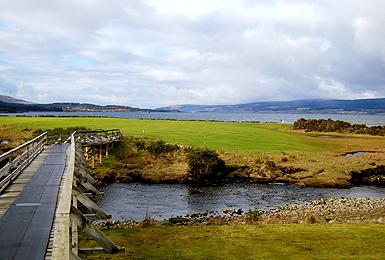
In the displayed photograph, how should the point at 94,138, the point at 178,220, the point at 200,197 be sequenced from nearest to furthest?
the point at 178,220
the point at 200,197
the point at 94,138

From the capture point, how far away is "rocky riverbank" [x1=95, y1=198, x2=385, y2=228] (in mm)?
27547

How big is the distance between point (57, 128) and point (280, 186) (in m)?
44.4

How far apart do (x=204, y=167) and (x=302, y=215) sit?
20097mm

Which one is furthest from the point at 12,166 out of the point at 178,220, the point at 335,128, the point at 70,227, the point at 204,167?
the point at 335,128

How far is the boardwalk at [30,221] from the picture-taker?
10570 mm

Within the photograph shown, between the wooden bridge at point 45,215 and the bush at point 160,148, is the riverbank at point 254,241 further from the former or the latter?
the bush at point 160,148

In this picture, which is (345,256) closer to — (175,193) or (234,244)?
(234,244)

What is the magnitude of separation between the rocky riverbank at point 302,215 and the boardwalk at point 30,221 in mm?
8035

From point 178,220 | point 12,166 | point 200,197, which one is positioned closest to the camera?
point 12,166

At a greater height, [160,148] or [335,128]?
[335,128]

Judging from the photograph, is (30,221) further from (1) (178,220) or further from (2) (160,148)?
(2) (160,148)

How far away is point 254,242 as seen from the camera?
19.5m

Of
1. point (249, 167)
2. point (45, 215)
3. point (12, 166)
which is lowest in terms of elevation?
point (249, 167)

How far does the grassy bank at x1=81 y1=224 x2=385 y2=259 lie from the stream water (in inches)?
413
